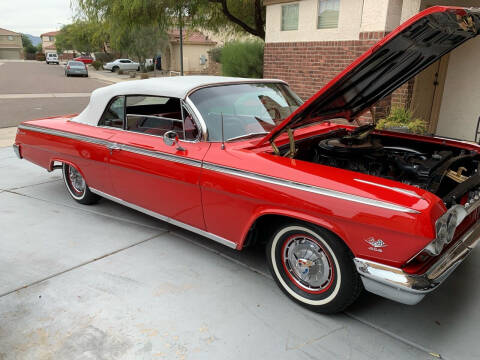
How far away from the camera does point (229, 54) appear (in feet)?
41.3

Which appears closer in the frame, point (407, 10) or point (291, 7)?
point (407, 10)

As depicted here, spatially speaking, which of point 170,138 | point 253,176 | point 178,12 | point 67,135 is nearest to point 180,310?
point 253,176

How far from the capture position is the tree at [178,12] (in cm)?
1066

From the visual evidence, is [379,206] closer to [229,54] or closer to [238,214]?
[238,214]

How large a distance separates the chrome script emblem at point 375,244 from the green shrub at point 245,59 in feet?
34.8

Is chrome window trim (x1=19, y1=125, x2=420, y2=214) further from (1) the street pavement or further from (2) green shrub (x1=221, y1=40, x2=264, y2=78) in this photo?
(2) green shrub (x1=221, y1=40, x2=264, y2=78)

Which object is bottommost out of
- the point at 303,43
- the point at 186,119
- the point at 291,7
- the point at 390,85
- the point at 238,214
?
the point at 238,214

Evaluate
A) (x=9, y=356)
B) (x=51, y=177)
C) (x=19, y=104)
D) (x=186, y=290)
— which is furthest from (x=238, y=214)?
(x=19, y=104)

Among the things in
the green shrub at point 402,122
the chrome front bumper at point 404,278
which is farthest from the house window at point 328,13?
the chrome front bumper at point 404,278

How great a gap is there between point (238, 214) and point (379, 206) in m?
1.08

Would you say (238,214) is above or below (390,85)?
below

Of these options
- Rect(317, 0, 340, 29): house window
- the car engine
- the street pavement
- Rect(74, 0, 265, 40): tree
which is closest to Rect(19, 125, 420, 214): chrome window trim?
the car engine

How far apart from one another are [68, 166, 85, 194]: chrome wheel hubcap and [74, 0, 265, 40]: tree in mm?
6933

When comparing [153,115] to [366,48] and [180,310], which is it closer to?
[180,310]
